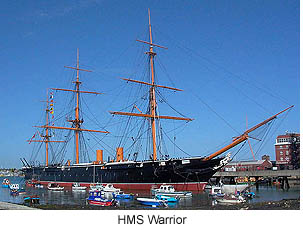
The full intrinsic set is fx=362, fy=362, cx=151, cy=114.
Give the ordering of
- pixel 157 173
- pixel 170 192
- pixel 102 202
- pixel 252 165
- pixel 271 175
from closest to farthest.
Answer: pixel 102 202 → pixel 170 192 → pixel 157 173 → pixel 271 175 → pixel 252 165

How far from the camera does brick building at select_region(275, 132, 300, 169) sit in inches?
3068

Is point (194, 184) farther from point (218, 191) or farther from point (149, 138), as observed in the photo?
point (149, 138)

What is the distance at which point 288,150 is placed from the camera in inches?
3243

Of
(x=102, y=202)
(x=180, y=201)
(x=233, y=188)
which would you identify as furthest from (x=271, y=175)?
(x=102, y=202)

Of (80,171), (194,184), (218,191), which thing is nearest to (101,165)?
(80,171)

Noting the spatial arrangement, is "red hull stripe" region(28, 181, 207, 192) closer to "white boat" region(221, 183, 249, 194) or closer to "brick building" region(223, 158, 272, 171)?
"white boat" region(221, 183, 249, 194)

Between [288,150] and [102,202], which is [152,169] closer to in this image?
[102,202]

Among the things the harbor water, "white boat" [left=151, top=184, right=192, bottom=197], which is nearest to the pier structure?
the harbor water

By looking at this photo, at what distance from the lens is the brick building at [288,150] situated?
256 feet

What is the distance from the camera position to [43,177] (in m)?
74.6
